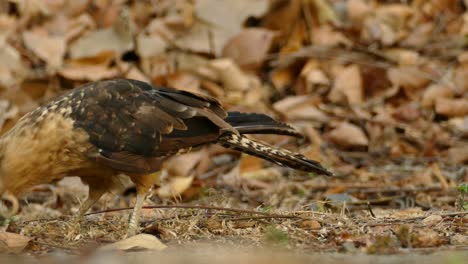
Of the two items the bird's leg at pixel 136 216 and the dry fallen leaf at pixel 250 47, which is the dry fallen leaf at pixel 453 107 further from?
the bird's leg at pixel 136 216

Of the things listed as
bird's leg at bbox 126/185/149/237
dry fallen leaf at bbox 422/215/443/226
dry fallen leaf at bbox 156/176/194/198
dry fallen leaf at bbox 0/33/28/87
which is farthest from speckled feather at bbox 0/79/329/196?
dry fallen leaf at bbox 0/33/28/87

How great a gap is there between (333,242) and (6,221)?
79.1 inches

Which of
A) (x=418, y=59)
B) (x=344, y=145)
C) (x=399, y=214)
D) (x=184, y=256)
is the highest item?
(x=418, y=59)

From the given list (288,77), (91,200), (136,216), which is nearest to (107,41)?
(288,77)

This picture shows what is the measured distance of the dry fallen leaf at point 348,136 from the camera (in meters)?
9.65

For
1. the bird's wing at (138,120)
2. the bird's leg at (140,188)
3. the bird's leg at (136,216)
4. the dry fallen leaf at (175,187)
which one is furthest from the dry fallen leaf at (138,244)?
the dry fallen leaf at (175,187)

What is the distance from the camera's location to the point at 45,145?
18.6ft

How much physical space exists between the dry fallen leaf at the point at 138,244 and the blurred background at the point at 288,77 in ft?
6.70

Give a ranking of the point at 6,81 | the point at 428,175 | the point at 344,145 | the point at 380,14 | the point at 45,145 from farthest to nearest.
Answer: the point at 380,14, the point at 6,81, the point at 344,145, the point at 428,175, the point at 45,145

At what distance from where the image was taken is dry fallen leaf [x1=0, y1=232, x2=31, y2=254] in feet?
17.3

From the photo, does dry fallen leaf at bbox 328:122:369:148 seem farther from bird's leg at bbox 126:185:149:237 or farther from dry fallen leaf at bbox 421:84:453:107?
bird's leg at bbox 126:185:149:237

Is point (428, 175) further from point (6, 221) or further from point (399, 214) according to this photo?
point (6, 221)

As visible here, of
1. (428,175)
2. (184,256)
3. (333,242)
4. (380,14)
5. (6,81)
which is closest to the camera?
(184,256)

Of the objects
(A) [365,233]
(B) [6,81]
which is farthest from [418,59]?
(A) [365,233]
